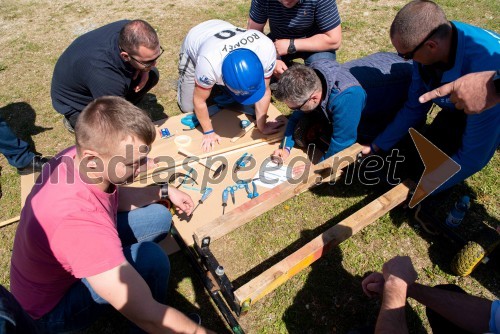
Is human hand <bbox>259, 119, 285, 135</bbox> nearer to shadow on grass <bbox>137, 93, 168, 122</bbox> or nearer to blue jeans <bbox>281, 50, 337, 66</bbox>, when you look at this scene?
blue jeans <bbox>281, 50, 337, 66</bbox>

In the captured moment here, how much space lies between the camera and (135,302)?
1782 millimetres

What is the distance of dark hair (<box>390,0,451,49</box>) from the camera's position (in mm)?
2568

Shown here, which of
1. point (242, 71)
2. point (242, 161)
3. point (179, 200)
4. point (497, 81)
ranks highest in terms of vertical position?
point (497, 81)

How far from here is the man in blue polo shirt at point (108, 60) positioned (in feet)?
11.7

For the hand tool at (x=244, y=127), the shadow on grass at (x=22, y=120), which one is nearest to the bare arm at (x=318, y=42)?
the hand tool at (x=244, y=127)

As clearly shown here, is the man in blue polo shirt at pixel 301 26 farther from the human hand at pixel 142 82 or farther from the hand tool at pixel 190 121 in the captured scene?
the human hand at pixel 142 82

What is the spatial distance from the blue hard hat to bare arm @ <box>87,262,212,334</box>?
7.74 feet

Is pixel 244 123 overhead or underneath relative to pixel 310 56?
underneath

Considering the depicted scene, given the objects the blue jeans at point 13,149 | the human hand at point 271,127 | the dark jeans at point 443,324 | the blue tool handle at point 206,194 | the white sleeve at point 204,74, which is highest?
the white sleeve at point 204,74

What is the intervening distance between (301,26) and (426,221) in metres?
2.91

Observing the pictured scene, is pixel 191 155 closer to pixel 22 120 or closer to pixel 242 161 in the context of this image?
pixel 242 161

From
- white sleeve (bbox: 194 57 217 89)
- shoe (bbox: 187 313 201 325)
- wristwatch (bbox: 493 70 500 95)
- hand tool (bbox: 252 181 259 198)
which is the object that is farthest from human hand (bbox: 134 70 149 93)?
wristwatch (bbox: 493 70 500 95)

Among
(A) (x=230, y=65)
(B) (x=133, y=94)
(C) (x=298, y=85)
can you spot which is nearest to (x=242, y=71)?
(A) (x=230, y=65)

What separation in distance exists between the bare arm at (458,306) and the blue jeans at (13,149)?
174 inches
